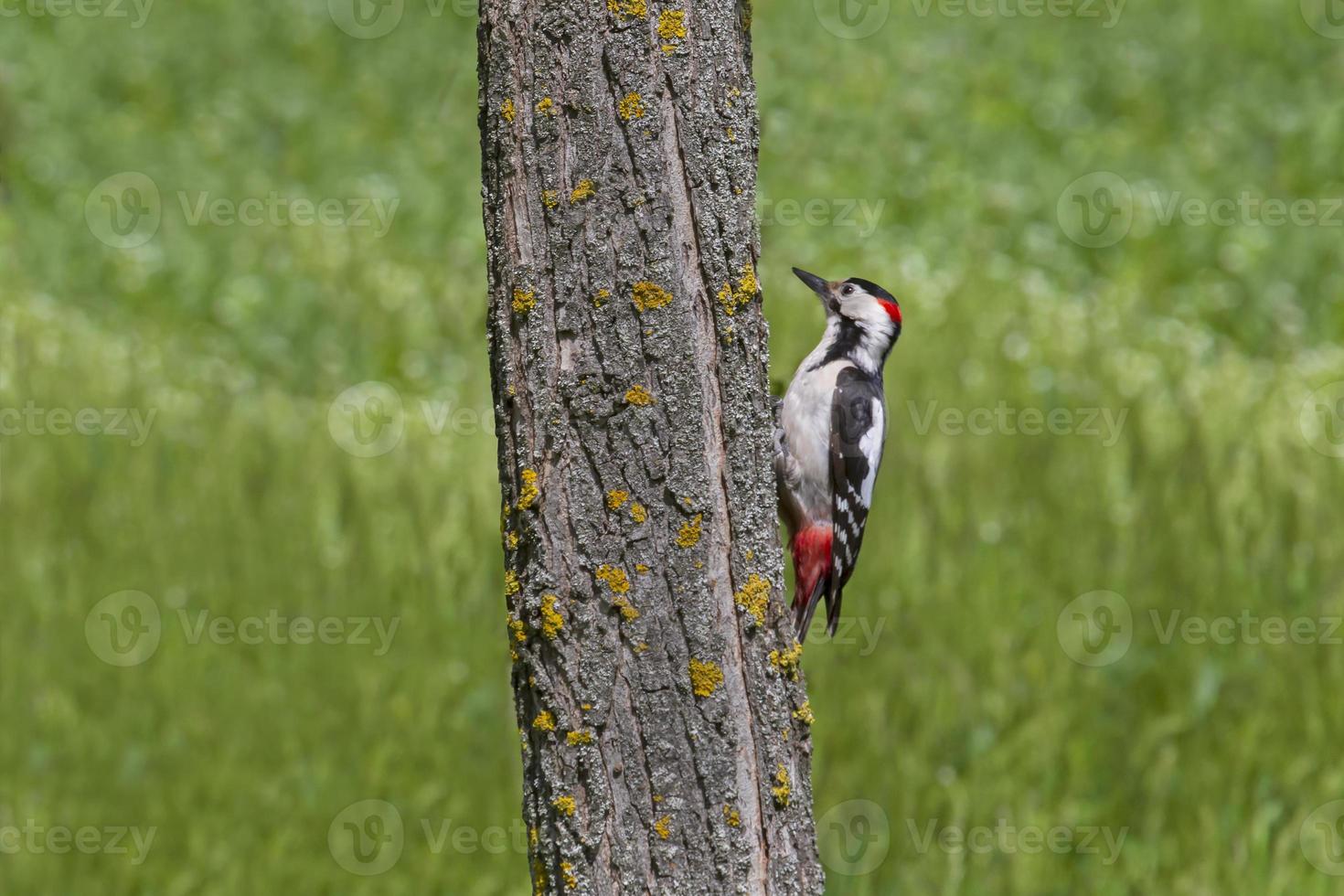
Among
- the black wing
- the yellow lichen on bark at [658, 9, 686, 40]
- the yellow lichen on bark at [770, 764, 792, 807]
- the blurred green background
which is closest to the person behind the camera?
the yellow lichen on bark at [658, 9, 686, 40]

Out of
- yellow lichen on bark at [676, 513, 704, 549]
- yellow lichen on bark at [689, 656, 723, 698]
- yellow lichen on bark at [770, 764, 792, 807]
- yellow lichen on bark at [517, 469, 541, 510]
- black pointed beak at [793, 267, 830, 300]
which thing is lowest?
yellow lichen on bark at [770, 764, 792, 807]

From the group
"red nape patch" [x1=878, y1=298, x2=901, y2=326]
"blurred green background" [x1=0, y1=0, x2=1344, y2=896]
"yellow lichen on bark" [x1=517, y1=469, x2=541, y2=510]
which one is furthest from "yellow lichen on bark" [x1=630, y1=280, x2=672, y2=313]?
"blurred green background" [x1=0, y1=0, x2=1344, y2=896]

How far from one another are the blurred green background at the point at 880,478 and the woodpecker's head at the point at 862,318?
1413 millimetres

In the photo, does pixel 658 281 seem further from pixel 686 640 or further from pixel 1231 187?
pixel 1231 187

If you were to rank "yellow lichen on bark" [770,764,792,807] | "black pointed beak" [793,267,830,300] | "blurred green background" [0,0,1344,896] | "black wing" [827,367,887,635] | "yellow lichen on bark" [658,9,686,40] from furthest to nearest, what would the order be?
1. "blurred green background" [0,0,1344,896]
2. "black pointed beak" [793,267,830,300]
3. "black wing" [827,367,887,635]
4. "yellow lichen on bark" [770,764,792,807]
5. "yellow lichen on bark" [658,9,686,40]

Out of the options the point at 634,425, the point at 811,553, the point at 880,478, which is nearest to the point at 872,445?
the point at 811,553

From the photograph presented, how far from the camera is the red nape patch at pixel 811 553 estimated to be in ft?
15.6

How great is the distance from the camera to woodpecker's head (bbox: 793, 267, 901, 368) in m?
4.88

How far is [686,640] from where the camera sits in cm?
268

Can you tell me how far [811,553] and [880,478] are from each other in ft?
6.72

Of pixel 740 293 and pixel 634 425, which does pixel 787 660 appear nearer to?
pixel 634 425

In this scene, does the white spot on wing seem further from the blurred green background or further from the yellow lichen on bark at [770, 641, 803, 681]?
the yellow lichen on bark at [770, 641, 803, 681]

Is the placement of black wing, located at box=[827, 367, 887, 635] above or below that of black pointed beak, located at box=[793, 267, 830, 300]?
below

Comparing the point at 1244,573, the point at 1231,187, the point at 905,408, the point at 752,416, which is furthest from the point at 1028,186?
the point at 752,416
